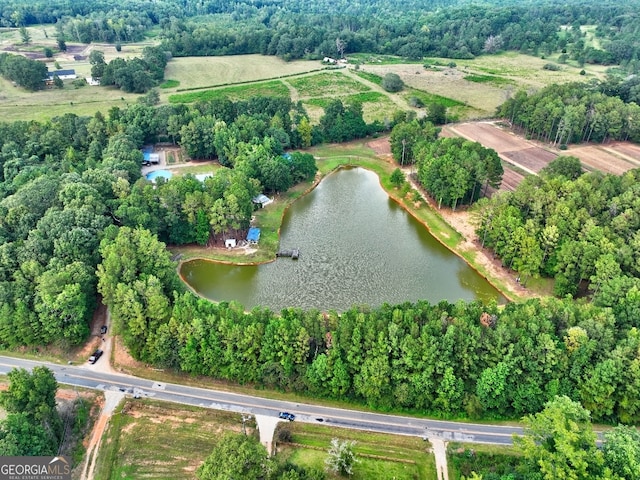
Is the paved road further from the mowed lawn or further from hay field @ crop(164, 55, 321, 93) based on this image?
hay field @ crop(164, 55, 321, 93)

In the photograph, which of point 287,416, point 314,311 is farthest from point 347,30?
point 287,416

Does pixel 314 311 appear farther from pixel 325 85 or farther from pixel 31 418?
pixel 325 85

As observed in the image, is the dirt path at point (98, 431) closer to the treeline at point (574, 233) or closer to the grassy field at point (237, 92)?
the treeline at point (574, 233)

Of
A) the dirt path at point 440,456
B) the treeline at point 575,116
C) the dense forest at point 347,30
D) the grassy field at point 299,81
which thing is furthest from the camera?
the dense forest at point 347,30

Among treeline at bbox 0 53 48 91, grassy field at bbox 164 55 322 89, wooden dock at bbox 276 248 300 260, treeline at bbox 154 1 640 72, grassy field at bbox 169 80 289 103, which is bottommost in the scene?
wooden dock at bbox 276 248 300 260

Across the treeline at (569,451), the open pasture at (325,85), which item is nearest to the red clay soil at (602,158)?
the open pasture at (325,85)

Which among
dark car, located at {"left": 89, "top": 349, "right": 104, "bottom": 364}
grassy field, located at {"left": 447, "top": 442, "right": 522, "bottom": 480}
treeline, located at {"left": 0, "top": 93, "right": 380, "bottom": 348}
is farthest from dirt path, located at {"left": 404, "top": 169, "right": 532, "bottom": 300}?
dark car, located at {"left": 89, "top": 349, "right": 104, "bottom": 364}
